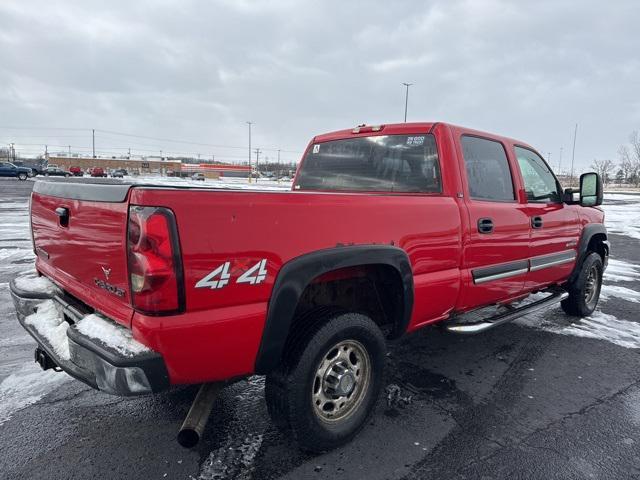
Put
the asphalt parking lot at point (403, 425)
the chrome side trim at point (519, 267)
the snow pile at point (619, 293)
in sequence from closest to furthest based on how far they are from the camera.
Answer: the asphalt parking lot at point (403, 425) < the chrome side trim at point (519, 267) < the snow pile at point (619, 293)

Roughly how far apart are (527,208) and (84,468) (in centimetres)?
380

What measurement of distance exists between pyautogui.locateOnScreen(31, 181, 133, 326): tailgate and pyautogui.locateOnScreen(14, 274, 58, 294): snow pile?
0.06 m

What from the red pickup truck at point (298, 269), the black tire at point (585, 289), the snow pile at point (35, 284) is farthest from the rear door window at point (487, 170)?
the snow pile at point (35, 284)

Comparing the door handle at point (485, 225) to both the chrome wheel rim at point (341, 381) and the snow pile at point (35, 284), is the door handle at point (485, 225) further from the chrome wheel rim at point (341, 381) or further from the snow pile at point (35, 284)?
the snow pile at point (35, 284)

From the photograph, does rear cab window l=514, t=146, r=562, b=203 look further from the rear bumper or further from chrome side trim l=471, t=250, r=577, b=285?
the rear bumper

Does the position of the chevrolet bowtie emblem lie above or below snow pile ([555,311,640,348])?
above

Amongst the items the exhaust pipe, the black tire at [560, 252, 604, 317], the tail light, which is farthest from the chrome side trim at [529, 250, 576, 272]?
the tail light

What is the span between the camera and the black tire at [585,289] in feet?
16.5

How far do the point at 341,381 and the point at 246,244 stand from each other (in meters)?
1.08

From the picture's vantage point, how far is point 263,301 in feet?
7.06

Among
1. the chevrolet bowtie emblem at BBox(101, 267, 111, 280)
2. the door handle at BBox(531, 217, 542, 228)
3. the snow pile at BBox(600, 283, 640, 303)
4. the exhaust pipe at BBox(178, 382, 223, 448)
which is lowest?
the snow pile at BBox(600, 283, 640, 303)

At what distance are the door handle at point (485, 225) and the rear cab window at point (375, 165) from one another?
0.41 metres

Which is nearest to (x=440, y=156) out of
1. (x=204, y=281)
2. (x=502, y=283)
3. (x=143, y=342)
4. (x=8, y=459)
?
(x=502, y=283)

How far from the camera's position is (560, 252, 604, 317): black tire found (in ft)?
16.5
